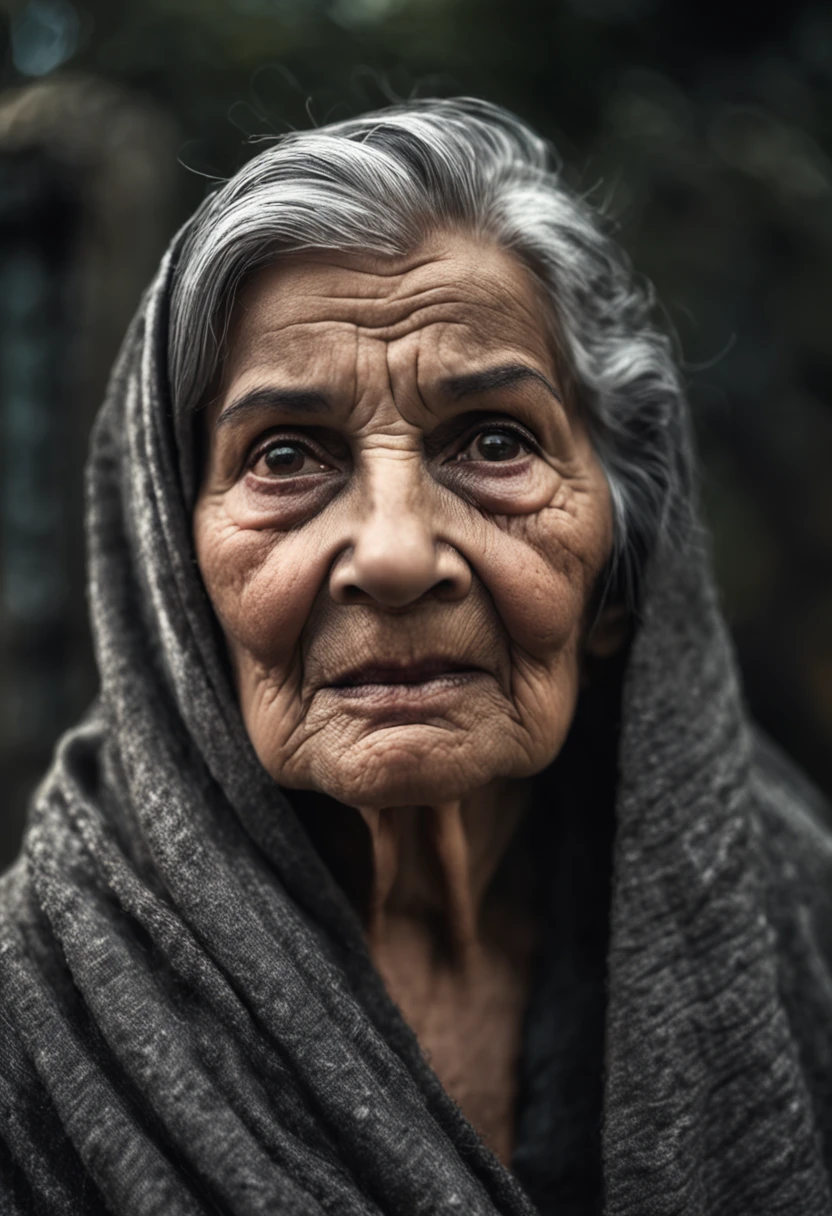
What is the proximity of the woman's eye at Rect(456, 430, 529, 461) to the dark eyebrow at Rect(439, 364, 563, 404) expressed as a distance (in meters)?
0.09

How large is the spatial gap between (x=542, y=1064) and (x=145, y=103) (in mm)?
3796

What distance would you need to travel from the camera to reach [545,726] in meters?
1.86

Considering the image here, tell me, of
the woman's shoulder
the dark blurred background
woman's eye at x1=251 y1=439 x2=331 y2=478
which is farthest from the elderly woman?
the dark blurred background

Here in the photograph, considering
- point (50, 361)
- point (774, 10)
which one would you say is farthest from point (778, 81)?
point (50, 361)

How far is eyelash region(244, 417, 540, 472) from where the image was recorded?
71.5 inches

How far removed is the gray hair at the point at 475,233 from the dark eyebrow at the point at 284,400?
132 mm

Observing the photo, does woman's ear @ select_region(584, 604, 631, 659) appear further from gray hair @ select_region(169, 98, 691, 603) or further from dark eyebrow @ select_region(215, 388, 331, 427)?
dark eyebrow @ select_region(215, 388, 331, 427)

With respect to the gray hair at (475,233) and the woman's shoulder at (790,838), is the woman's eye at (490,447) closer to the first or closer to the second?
the gray hair at (475,233)

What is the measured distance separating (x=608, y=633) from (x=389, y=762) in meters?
0.69

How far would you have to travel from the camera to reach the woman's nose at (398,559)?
1.64 m

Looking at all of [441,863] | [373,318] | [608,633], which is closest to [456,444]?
[373,318]

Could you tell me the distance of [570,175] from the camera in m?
3.95

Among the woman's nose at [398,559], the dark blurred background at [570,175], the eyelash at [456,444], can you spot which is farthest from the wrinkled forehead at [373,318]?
the dark blurred background at [570,175]

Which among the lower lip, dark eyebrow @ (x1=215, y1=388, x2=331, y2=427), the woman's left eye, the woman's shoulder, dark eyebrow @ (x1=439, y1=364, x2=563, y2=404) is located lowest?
the woman's shoulder
